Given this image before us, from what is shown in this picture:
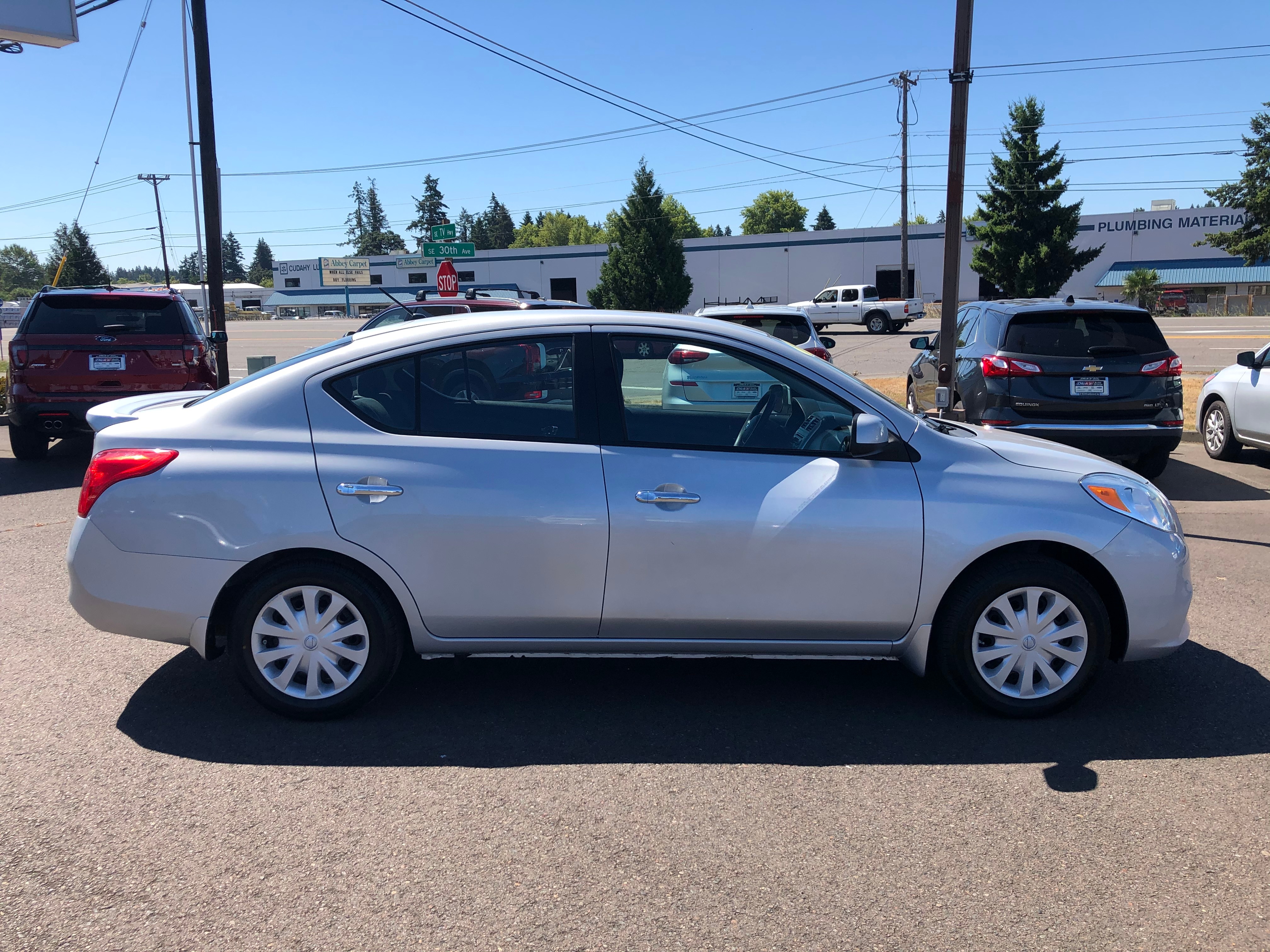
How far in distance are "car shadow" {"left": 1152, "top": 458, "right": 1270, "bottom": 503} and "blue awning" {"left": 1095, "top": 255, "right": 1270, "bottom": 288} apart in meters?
53.9

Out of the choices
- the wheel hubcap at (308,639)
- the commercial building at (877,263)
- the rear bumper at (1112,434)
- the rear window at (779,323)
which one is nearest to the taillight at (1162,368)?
the rear bumper at (1112,434)

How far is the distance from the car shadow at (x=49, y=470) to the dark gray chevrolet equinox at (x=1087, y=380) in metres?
8.38

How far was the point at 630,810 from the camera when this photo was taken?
3.51 m

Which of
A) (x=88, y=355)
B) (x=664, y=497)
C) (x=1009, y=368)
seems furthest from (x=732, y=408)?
(x=88, y=355)

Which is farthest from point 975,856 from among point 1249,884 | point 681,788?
point 681,788

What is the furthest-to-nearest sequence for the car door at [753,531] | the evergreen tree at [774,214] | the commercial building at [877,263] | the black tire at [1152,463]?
the evergreen tree at [774,214] < the commercial building at [877,263] < the black tire at [1152,463] < the car door at [753,531]

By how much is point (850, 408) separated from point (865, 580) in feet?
2.38

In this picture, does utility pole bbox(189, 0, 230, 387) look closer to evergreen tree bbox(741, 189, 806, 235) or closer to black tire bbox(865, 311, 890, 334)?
black tire bbox(865, 311, 890, 334)

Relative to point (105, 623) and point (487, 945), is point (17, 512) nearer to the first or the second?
point (105, 623)

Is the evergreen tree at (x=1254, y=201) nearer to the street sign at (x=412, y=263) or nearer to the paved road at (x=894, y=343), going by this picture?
the paved road at (x=894, y=343)

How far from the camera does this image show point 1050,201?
49125mm

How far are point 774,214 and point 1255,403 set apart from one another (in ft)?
428

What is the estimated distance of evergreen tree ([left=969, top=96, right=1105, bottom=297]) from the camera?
48.7 metres

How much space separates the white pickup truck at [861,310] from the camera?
41.4m
